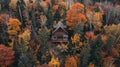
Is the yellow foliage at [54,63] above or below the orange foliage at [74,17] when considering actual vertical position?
below

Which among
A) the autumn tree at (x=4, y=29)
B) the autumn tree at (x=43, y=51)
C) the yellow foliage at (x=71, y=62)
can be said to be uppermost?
the autumn tree at (x=4, y=29)

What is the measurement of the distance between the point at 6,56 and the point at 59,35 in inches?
573

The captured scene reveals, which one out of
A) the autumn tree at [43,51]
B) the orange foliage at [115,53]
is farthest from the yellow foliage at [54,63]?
the orange foliage at [115,53]

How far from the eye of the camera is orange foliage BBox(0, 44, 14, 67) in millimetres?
56469

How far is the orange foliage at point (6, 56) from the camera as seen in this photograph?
56.5m

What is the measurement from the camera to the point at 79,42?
63.0 m

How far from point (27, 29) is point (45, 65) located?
12.9 m

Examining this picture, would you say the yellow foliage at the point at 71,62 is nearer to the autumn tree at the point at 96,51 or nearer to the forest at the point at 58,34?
the forest at the point at 58,34

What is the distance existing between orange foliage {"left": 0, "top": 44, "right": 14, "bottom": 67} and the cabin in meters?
12.5

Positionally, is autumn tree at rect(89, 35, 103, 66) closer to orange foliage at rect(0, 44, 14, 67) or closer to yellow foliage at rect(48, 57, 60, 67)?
yellow foliage at rect(48, 57, 60, 67)

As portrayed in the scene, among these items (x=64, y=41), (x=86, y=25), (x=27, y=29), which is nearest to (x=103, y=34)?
(x=86, y=25)

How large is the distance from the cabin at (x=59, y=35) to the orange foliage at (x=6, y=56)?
40.9ft

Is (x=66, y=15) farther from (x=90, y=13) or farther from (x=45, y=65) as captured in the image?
(x=45, y=65)

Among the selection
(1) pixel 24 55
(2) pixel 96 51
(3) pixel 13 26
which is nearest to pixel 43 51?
(1) pixel 24 55
